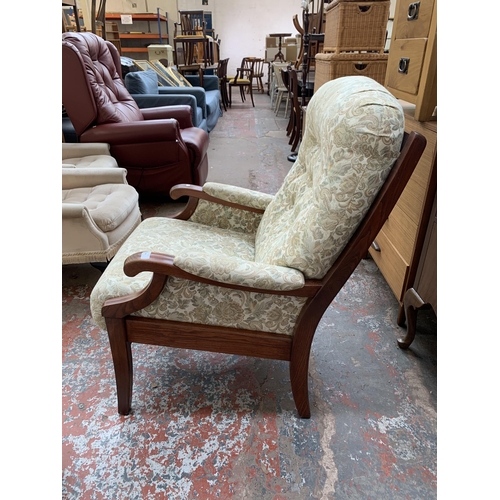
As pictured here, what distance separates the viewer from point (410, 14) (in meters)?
1.41

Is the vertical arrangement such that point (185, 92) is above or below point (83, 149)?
above

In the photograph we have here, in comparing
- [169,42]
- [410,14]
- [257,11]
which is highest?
[257,11]

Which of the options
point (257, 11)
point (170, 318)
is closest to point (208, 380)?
point (170, 318)

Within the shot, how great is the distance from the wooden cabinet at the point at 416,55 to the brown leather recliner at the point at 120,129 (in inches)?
59.6

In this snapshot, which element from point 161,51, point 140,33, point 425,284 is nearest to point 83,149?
point 425,284

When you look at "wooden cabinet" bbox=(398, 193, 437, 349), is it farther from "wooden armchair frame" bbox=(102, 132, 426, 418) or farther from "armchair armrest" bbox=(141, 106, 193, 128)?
"armchair armrest" bbox=(141, 106, 193, 128)

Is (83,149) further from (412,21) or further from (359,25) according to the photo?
(359,25)

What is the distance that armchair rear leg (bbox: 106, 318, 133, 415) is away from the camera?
1.08m

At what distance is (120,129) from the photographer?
7.95 feet

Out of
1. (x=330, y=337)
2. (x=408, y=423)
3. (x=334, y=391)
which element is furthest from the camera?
(x=330, y=337)

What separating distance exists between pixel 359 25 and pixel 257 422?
2696 millimetres

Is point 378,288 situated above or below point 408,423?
above

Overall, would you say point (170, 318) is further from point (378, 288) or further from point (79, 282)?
point (378, 288)

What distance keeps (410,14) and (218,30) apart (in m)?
9.19
